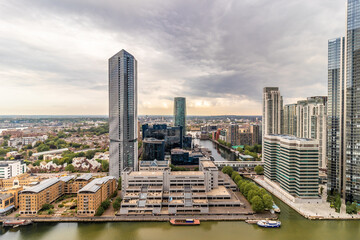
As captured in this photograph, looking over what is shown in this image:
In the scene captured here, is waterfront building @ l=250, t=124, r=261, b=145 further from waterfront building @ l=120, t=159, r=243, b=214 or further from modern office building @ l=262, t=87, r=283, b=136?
waterfront building @ l=120, t=159, r=243, b=214

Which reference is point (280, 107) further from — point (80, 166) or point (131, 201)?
point (80, 166)

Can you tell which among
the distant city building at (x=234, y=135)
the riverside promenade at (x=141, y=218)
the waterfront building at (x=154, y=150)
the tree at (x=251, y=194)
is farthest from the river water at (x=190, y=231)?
the distant city building at (x=234, y=135)

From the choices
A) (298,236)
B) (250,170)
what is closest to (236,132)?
(250,170)

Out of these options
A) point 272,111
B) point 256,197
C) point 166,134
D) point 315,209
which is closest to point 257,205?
point 256,197

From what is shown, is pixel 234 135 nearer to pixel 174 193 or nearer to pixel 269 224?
pixel 174 193

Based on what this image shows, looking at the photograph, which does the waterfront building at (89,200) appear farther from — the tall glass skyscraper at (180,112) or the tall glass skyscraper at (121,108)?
the tall glass skyscraper at (180,112)

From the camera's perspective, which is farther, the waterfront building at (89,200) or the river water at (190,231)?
the waterfront building at (89,200)
